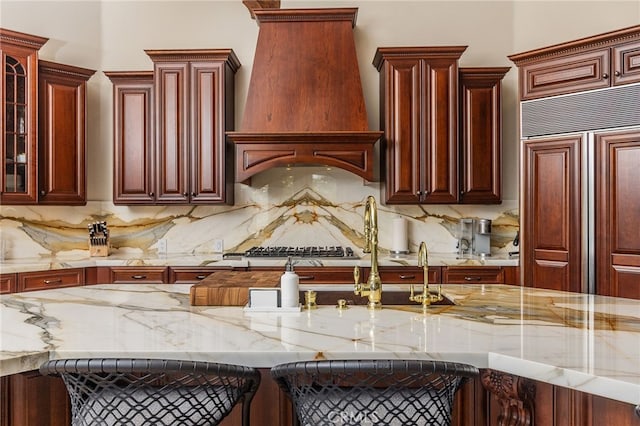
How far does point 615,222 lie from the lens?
3363 millimetres

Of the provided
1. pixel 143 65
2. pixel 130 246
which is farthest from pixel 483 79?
pixel 130 246

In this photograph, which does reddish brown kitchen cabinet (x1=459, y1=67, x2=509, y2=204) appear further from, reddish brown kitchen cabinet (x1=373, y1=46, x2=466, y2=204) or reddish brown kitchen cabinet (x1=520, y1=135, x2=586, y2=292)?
reddish brown kitchen cabinet (x1=520, y1=135, x2=586, y2=292)

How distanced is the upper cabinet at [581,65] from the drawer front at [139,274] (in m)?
3.02

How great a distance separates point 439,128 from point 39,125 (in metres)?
3.09

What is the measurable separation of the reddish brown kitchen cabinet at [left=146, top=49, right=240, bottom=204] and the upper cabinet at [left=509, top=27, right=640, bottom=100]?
7.60 ft

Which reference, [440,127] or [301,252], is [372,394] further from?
[440,127]

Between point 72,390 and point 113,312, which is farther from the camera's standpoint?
point 113,312

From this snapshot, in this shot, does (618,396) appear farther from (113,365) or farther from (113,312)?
(113,312)

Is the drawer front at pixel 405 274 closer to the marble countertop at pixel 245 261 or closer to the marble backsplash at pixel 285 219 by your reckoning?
the marble countertop at pixel 245 261

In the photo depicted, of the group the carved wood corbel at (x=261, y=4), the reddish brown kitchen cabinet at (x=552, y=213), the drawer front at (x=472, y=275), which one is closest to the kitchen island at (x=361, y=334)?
the reddish brown kitchen cabinet at (x=552, y=213)

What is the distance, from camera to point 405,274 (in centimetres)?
386

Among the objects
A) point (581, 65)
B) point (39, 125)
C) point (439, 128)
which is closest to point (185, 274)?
point (39, 125)

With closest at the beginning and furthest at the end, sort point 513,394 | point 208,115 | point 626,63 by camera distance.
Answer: point 513,394 < point 626,63 < point 208,115

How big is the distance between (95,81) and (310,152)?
7.04ft
